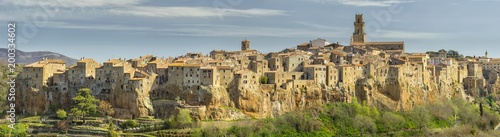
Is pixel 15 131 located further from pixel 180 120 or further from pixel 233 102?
pixel 233 102

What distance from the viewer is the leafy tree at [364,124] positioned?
44750mm

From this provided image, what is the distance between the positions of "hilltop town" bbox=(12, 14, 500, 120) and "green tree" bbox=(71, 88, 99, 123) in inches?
48.6

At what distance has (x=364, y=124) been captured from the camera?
4506cm

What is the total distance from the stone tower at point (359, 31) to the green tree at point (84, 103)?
3561cm

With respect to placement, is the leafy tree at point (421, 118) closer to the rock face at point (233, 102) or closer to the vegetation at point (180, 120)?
the rock face at point (233, 102)

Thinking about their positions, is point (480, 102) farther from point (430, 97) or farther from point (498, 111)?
point (430, 97)

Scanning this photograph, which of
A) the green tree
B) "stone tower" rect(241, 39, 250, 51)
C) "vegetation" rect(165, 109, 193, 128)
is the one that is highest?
"stone tower" rect(241, 39, 250, 51)

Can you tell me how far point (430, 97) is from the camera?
55000 mm

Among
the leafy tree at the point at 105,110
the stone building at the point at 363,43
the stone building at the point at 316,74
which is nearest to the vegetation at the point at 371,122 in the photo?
the stone building at the point at 316,74

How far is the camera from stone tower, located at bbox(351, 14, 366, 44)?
6775 cm

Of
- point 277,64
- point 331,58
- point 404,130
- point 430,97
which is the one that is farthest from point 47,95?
point 430,97

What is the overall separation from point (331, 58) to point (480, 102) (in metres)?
18.8

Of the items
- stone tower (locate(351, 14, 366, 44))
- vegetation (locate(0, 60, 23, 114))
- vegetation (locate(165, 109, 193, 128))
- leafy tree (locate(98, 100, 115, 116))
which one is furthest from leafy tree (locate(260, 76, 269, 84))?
stone tower (locate(351, 14, 366, 44))

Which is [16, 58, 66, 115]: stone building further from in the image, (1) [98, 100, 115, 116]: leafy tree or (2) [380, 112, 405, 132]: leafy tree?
(2) [380, 112, 405, 132]: leafy tree
